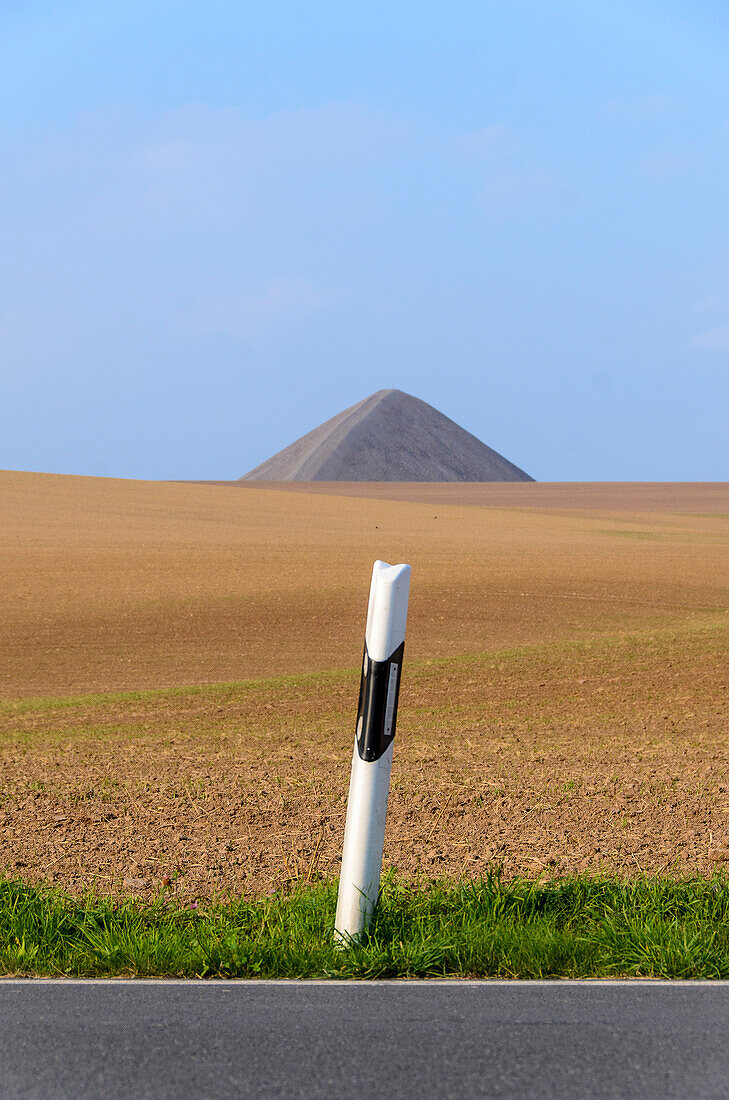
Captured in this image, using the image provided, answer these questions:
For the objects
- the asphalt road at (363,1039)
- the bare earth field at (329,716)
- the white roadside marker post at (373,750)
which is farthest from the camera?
the bare earth field at (329,716)

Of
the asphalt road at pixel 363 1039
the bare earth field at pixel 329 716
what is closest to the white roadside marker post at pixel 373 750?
the asphalt road at pixel 363 1039

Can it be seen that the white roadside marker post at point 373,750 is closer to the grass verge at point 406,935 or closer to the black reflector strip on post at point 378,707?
the black reflector strip on post at point 378,707

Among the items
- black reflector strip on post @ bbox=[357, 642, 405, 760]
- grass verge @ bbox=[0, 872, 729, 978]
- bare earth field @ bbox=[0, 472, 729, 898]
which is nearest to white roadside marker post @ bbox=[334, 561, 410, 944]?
black reflector strip on post @ bbox=[357, 642, 405, 760]

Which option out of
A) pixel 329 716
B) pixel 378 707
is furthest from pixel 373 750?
pixel 329 716

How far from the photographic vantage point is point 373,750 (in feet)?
11.7

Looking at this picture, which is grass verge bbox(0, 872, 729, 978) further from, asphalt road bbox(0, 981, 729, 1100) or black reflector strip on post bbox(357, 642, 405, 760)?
black reflector strip on post bbox(357, 642, 405, 760)

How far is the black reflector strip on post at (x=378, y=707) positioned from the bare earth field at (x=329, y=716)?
153 centimetres

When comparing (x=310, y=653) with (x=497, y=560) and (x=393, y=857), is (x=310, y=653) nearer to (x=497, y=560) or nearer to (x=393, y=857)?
(x=393, y=857)

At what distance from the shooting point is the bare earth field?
5445mm

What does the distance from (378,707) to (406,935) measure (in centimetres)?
84

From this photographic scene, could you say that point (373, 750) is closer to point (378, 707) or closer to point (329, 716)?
point (378, 707)

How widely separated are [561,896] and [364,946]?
96 centimetres

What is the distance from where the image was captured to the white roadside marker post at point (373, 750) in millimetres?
3523

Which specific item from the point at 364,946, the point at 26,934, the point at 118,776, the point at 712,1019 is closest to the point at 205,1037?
the point at 364,946
